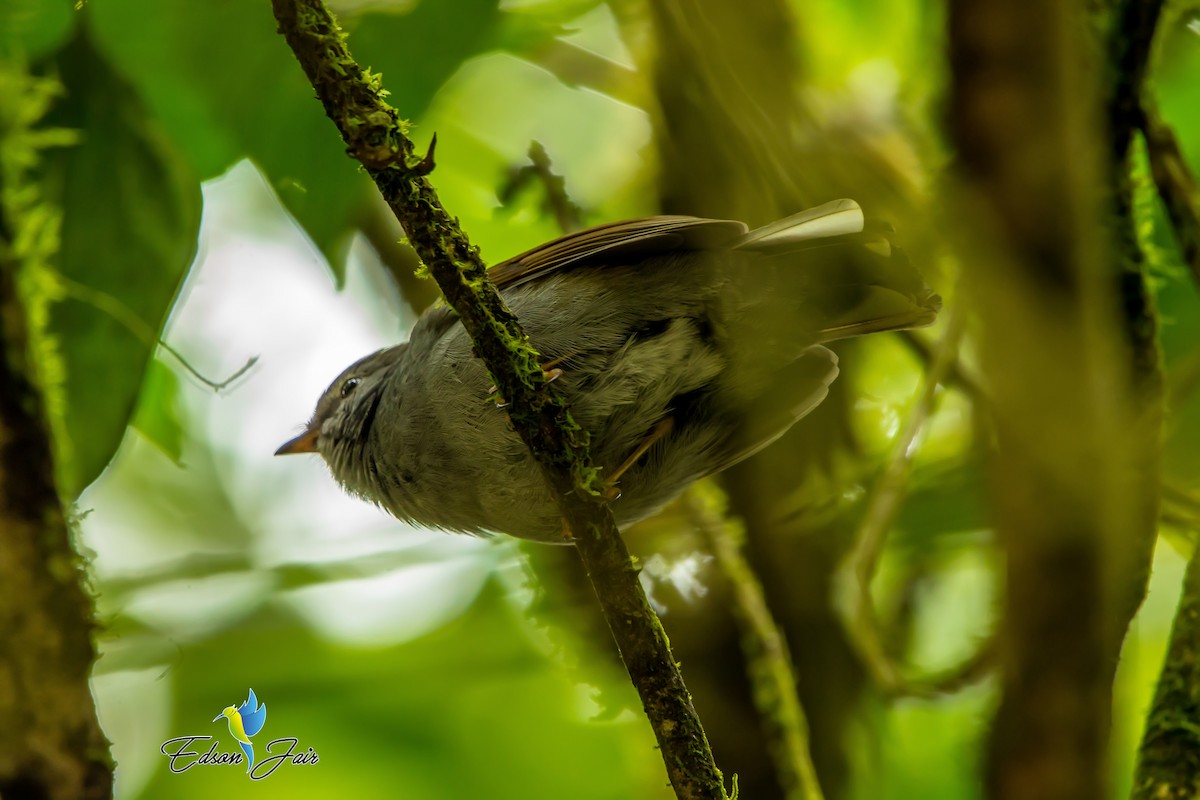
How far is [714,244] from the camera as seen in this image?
11.1ft

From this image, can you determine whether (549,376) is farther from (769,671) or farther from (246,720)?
(246,720)

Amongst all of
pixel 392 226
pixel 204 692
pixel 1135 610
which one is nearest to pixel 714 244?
pixel 1135 610

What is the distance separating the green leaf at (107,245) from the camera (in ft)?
9.78

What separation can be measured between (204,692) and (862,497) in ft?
9.11

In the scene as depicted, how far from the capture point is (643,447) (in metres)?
3.36

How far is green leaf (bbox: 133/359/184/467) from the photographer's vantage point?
138 inches

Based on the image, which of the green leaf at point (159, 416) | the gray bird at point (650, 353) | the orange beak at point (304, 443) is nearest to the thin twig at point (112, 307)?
the green leaf at point (159, 416)

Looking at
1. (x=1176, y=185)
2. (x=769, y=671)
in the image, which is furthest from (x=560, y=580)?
(x=1176, y=185)

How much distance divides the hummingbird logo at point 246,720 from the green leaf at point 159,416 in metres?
1.26

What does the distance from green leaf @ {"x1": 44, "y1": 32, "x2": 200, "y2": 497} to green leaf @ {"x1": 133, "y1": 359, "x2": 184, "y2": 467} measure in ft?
1.38

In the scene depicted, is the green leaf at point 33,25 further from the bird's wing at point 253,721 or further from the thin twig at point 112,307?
the bird's wing at point 253,721

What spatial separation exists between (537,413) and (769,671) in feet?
6.17

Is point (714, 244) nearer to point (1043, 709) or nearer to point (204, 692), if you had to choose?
point (1043, 709)

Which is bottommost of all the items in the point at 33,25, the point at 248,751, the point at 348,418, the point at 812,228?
the point at 248,751
